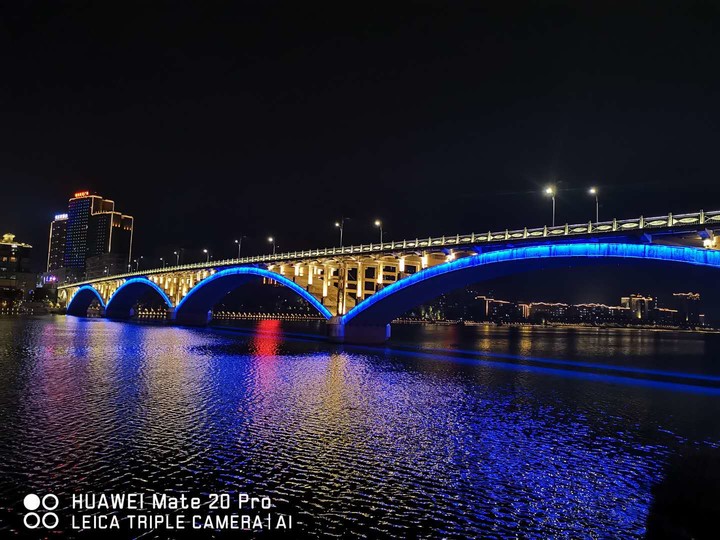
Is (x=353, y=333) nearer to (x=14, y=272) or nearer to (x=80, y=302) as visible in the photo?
(x=80, y=302)

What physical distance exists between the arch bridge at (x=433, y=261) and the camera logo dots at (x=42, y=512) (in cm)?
3492

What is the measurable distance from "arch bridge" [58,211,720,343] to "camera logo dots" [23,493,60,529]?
34.9 meters

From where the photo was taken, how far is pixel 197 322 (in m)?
102

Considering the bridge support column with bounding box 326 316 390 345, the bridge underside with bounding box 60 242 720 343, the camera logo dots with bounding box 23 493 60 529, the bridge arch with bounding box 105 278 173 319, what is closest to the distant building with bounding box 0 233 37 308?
the bridge arch with bounding box 105 278 173 319

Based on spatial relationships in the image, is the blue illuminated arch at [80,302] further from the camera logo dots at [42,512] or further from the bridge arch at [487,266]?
the camera logo dots at [42,512]

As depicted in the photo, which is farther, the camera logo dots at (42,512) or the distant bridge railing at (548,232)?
the distant bridge railing at (548,232)

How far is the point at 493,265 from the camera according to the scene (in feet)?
150

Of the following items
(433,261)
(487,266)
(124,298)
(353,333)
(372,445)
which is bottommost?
(372,445)

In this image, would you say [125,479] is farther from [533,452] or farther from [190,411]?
[533,452]

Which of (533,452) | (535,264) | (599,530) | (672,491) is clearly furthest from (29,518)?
(535,264)

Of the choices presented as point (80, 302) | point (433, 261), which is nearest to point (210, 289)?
point (433, 261)

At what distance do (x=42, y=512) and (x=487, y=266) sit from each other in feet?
133

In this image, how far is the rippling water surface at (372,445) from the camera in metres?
10.9

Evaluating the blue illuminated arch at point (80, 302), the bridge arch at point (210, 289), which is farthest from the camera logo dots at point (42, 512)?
the blue illuminated arch at point (80, 302)
